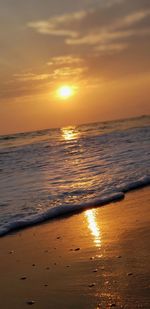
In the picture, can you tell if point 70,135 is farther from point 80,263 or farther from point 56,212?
point 80,263

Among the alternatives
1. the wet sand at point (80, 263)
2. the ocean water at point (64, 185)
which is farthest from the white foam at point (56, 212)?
the wet sand at point (80, 263)

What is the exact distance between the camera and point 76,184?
10.5 m

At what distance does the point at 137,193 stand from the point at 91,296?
16.9ft

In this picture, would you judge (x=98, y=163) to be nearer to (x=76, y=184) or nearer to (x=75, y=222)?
(x=76, y=184)

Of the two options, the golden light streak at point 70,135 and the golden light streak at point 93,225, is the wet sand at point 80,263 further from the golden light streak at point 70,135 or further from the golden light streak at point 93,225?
the golden light streak at point 70,135

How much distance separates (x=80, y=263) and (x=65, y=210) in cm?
295

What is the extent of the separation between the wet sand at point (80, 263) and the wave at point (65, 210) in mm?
260

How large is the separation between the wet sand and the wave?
0.85 feet

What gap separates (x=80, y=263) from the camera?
5.18 meters

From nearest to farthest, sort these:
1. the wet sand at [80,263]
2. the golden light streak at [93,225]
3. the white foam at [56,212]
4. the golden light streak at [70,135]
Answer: the wet sand at [80,263], the golden light streak at [93,225], the white foam at [56,212], the golden light streak at [70,135]

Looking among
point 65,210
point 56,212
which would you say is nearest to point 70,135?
point 65,210

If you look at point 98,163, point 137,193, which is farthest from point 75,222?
point 98,163

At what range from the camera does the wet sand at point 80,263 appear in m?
4.22

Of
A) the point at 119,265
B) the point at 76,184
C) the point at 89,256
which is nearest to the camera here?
the point at 119,265
